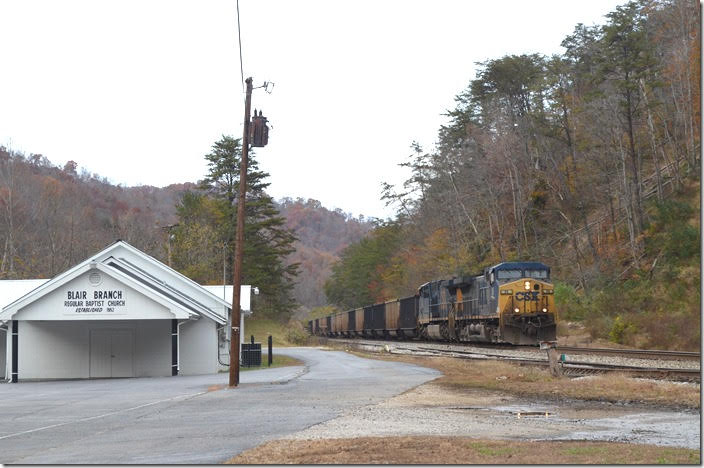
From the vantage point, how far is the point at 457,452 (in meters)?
9.73

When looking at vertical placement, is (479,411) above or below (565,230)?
below

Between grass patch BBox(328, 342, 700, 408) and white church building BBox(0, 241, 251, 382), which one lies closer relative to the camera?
grass patch BBox(328, 342, 700, 408)

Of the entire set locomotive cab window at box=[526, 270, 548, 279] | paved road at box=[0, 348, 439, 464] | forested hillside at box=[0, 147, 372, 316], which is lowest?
paved road at box=[0, 348, 439, 464]

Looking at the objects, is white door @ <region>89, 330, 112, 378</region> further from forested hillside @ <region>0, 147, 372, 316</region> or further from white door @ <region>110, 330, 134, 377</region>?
forested hillside @ <region>0, 147, 372, 316</region>

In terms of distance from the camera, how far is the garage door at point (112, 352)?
34.8m

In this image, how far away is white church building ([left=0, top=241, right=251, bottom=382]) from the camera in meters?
31.3

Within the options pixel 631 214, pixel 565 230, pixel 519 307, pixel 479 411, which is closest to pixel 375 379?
pixel 479 411

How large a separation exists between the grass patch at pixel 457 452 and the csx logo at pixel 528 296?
23056 mm

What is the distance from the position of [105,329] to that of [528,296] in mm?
17787

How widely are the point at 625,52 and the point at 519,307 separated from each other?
23.1 metres

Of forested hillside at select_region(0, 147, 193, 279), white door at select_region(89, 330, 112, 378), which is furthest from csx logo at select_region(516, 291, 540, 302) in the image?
forested hillside at select_region(0, 147, 193, 279)

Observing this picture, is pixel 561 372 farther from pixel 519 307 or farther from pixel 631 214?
pixel 631 214

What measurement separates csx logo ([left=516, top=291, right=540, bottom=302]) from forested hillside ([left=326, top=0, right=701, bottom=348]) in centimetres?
531

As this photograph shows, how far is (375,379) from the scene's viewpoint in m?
23.2
